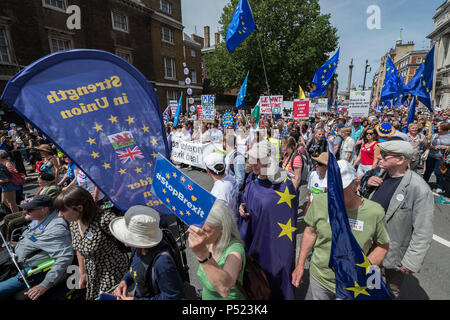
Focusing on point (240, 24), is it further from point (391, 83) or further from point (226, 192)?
point (391, 83)

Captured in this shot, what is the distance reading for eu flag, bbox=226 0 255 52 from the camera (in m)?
5.71

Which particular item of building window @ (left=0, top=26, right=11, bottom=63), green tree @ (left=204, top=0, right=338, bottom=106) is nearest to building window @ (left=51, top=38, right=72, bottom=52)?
building window @ (left=0, top=26, right=11, bottom=63)

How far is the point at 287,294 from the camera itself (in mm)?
2258

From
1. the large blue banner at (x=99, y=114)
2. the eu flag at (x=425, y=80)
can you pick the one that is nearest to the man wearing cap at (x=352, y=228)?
the large blue banner at (x=99, y=114)

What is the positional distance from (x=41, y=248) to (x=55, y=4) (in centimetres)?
2176

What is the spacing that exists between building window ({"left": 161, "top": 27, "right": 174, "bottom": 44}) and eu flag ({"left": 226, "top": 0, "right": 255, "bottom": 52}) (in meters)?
23.3

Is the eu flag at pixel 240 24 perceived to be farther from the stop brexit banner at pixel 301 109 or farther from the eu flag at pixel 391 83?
the eu flag at pixel 391 83

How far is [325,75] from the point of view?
28.9 ft

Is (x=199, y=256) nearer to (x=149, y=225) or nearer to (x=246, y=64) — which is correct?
(x=149, y=225)

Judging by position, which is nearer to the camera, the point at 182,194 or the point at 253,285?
the point at 182,194

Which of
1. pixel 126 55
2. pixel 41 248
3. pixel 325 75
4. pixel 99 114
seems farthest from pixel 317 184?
pixel 126 55

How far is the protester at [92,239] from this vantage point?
7.25 feet

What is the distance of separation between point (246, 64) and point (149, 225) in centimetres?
2644

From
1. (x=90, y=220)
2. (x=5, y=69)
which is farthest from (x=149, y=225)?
(x=5, y=69)
